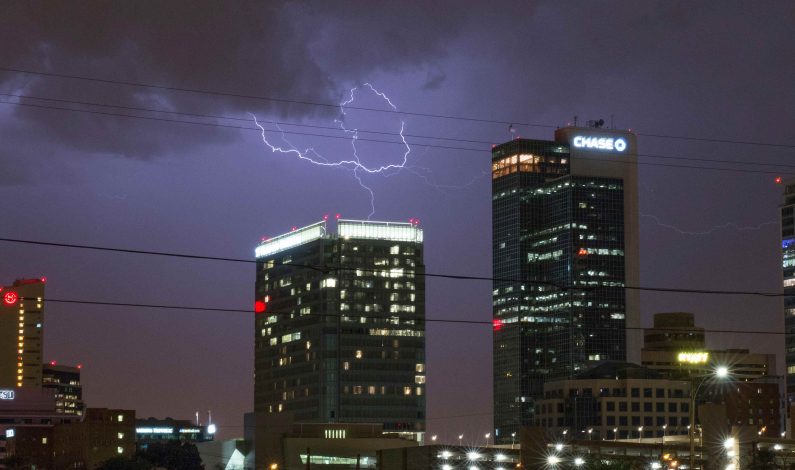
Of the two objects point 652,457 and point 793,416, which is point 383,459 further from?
point 793,416

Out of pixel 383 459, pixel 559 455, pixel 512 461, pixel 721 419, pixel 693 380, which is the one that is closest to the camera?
pixel 693 380

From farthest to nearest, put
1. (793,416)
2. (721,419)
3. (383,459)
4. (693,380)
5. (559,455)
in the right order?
1. (793,416)
2. (383,459)
3. (559,455)
4. (721,419)
5. (693,380)

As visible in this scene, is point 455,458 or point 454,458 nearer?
point 454,458

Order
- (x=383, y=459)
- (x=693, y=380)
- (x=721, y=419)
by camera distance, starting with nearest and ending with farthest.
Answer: (x=693, y=380), (x=721, y=419), (x=383, y=459)

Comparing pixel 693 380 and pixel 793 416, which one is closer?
pixel 693 380

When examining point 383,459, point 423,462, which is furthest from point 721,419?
point 383,459

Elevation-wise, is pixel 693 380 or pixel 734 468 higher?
pixel 693 380

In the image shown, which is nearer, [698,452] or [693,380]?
[693,380]

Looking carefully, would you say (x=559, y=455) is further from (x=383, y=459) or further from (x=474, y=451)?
(x=383, y=459)

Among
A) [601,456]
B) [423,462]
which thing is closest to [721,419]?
[601,456]
